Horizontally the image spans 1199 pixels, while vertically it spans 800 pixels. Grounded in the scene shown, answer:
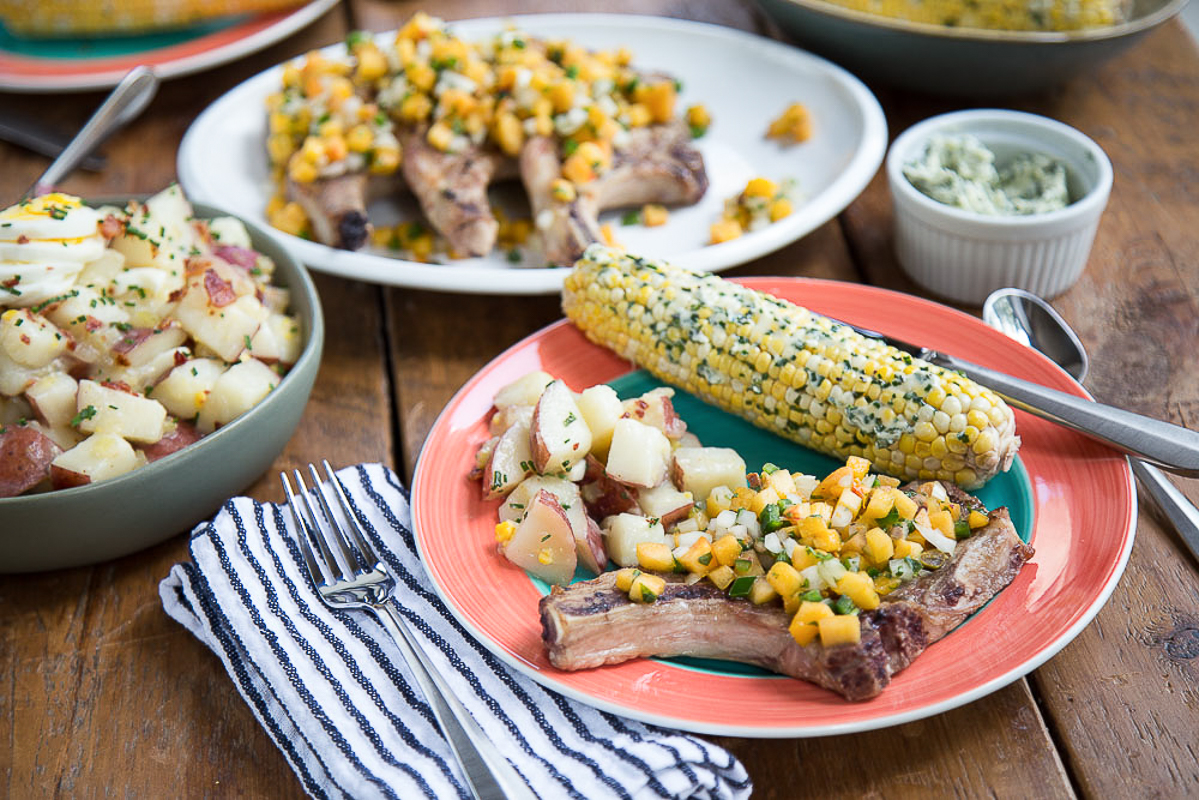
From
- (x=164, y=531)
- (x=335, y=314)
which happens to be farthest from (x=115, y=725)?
(x=335, y=314)

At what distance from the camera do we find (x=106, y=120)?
3.16 m

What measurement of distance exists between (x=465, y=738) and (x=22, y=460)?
3.26 ft

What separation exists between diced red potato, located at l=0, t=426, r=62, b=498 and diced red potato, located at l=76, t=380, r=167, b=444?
8cm

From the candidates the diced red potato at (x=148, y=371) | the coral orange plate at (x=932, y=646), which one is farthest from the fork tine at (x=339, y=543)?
the diced red potato at (x=148, y=371)

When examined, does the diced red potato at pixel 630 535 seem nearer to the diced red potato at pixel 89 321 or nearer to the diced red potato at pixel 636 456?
the diced red potato at pixel 636 456

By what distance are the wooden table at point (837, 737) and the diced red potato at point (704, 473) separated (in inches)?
19.1

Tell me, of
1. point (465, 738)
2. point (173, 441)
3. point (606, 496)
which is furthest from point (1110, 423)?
point (173, 441)

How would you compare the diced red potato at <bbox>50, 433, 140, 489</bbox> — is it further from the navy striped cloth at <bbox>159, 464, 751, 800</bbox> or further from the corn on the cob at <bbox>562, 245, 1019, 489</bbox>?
the corn on the cob at <bbox>562, 245, 1019, 489</bbox>

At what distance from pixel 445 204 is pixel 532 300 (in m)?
0.35

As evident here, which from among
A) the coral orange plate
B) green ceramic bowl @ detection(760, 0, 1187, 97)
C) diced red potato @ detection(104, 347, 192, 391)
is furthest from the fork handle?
green ceramic bowl @ detection(760, 0, 1187, 97)

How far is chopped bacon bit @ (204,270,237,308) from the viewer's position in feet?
7.14

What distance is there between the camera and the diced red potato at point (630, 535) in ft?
6.13

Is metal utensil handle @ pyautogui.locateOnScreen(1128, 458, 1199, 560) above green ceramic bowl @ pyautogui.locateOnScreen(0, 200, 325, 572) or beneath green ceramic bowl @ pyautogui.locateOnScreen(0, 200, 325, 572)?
beneath

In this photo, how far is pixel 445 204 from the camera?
281 centimetres
